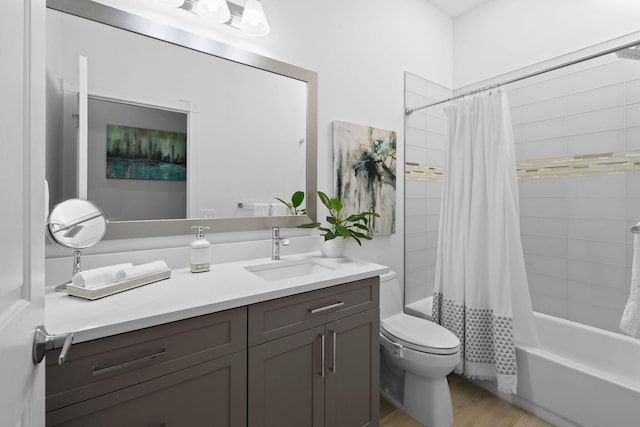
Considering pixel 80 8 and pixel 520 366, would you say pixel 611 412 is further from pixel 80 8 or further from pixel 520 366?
pixel 80 8

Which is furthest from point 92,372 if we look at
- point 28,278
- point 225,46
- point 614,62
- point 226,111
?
point 614,62

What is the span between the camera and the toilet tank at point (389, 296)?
6.56 ft

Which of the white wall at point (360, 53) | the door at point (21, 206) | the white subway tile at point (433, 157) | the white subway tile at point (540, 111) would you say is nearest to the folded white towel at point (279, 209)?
the white wall at point (360, 53)

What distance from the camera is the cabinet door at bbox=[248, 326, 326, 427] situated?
3.67 ft

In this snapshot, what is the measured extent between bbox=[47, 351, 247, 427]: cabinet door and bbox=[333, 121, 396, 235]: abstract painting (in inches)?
49.9

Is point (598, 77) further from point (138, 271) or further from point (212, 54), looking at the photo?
point (138, 271)

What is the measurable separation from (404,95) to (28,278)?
2.45 meters

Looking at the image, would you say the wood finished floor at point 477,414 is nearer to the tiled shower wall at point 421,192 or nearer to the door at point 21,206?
the tiled shower wall at point 421,192

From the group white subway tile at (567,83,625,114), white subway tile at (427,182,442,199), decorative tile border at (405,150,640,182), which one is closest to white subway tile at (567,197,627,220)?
decorative tile border at (405,150,640,182)

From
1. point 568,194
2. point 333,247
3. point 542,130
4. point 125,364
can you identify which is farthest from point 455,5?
point 125,364

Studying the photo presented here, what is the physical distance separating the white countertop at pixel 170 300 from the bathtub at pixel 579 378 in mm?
1189

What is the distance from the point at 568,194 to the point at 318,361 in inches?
82.2

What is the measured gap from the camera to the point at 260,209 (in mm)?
1746

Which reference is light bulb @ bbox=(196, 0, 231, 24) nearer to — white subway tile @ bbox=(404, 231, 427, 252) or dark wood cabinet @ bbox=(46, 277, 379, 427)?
dark wood cabinet @ bbox=(46, 277, 379, 427)
